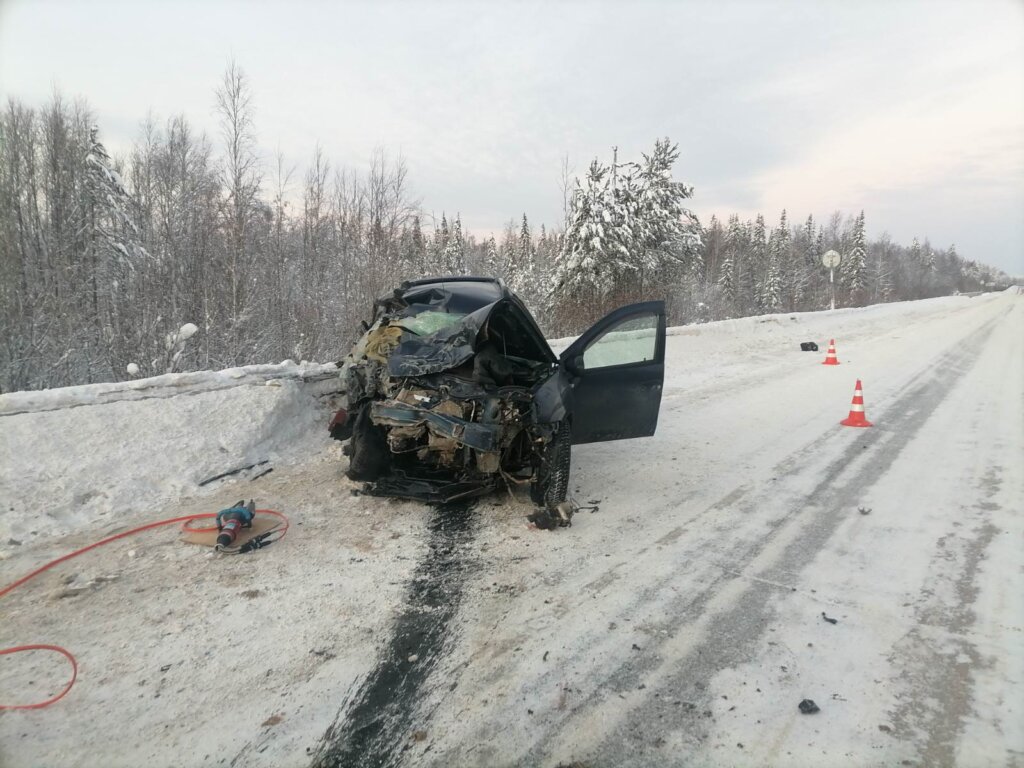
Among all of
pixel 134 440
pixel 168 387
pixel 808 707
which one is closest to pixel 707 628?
pixel 808 707

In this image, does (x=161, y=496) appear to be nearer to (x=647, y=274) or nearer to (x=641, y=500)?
(x=641, y=500)

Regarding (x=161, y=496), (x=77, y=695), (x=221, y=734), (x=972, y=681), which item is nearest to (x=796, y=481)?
(x=972, y=681)

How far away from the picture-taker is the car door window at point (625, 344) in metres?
5.14

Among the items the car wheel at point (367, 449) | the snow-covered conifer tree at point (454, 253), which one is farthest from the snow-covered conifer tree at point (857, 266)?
the car wheel at point (367, 449)

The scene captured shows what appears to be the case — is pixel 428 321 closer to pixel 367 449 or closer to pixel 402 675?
pixel 367 449

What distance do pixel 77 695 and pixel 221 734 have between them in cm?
78

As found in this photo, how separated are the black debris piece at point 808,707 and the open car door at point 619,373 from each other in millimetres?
2905

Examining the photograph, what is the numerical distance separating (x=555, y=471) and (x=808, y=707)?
2.38m

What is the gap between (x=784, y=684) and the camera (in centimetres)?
254

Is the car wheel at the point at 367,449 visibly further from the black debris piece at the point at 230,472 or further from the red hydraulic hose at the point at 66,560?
the black debris piece at the point at 230,472

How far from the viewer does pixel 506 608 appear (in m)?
3.16

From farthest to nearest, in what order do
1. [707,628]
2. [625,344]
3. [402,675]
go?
1. [625,344]
2. [707,628]
3. [402,675]

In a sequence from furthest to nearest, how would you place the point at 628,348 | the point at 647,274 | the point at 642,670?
the point at 647,274, the point at 628,348, the point at 642,670

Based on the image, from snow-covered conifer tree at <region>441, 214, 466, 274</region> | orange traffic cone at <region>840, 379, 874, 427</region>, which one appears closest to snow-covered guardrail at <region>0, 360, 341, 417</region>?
orange traffic cone at <region>840, 379, 874, 427</region>
